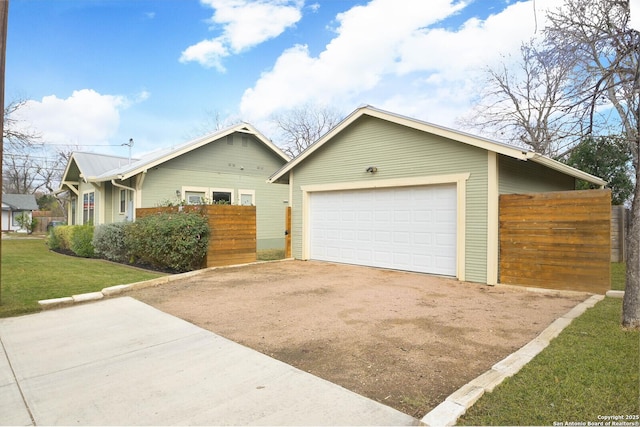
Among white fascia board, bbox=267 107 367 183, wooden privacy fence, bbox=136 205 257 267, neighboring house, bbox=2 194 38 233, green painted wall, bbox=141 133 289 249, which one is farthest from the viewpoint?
neighboring house, bbox=2 194 38 233

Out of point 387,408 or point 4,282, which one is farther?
point 4,282

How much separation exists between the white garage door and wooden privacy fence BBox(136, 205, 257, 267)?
2.10m

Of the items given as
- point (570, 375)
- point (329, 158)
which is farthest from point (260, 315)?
point (329, 158)

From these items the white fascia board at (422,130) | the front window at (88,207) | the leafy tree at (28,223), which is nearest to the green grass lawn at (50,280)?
the white fascia board at (422,130)

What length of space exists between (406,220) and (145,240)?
7.11 metres

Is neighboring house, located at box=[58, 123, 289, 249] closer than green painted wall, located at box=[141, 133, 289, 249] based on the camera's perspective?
Yes

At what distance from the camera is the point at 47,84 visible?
331 inches

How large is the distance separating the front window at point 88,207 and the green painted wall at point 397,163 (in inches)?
420

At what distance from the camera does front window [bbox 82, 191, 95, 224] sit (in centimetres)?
1720

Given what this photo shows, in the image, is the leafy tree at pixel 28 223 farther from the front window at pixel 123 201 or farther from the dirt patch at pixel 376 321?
the dirt patch at pixel 376 321

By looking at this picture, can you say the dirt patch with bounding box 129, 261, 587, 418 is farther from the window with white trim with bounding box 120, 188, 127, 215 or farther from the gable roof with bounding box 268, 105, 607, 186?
the window with white trim with bounding box 120, 188, 127, 215

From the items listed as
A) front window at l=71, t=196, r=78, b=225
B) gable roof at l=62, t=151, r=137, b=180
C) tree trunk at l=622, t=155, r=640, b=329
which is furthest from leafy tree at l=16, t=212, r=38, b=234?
tree trunk at l=622, t=155, r=640, b=329

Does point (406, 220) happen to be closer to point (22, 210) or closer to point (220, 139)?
point (220, 139)

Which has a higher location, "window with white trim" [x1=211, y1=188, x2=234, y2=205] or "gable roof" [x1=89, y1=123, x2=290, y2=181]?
"gable roof" [x1=89, y1=123, x2=290, y2=181]
